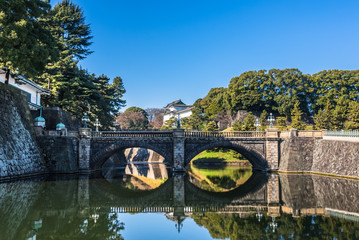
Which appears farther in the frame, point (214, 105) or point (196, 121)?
point (214, 105)

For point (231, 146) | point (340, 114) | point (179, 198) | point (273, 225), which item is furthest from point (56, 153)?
point (340, 114)

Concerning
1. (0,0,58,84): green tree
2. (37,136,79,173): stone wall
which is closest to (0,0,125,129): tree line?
(0,0,58,84): green tree

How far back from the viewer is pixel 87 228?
13.8 m

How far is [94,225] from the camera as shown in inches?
566

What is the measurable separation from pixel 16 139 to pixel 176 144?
1645 cm

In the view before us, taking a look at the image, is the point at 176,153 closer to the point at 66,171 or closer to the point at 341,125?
the point at 66,171

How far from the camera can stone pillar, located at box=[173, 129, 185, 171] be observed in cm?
3459

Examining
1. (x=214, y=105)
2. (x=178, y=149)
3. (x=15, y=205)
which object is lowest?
(x=15, y=205)

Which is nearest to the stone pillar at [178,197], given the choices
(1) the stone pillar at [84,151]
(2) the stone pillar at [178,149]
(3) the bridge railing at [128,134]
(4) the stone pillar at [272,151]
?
(2) the stone pillar at [178,149]

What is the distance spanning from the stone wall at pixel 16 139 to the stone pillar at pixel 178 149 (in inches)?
561

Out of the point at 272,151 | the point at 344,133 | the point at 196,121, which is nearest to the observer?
the point at 344,133

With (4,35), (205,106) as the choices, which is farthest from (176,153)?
(205,106)

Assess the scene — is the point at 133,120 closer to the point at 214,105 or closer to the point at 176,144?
the point at 214,105

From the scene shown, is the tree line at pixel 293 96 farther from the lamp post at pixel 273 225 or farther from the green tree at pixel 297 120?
the lamp post at pixel 273 225
